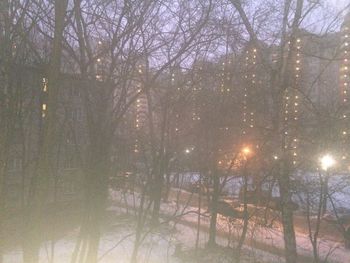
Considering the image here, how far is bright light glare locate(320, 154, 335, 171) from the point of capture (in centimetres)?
1605

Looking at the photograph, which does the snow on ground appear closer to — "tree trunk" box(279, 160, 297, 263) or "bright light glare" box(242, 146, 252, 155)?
"bright light glare" box(242, 146, 252, 155)

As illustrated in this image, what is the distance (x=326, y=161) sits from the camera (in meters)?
16.0

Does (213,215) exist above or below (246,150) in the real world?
below

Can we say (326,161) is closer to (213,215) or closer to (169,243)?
(169,243)

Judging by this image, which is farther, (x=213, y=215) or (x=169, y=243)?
(x=213, y=215)

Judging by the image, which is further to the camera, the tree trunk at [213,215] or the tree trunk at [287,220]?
the tree trunk at [213,215]

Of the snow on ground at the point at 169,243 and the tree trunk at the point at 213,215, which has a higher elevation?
the tree trunk at the point at 213,215

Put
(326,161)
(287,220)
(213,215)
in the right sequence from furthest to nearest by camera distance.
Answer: (213,215)
(326,161)
(287,220)

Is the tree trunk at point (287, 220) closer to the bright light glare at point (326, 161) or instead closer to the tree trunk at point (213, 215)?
the bright light glare at point (326, 161)

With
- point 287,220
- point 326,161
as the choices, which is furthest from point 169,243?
point 326,161

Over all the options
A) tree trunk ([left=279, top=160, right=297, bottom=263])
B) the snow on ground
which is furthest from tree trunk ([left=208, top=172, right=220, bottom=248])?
tree trunk ([left=279, top=160, right=297, bottom=263])

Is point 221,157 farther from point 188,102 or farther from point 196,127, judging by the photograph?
point 188,102

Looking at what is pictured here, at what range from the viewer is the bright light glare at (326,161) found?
1605 centimetres

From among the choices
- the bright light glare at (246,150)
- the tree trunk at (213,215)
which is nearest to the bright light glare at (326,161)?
the bright light glare at (246,150)
